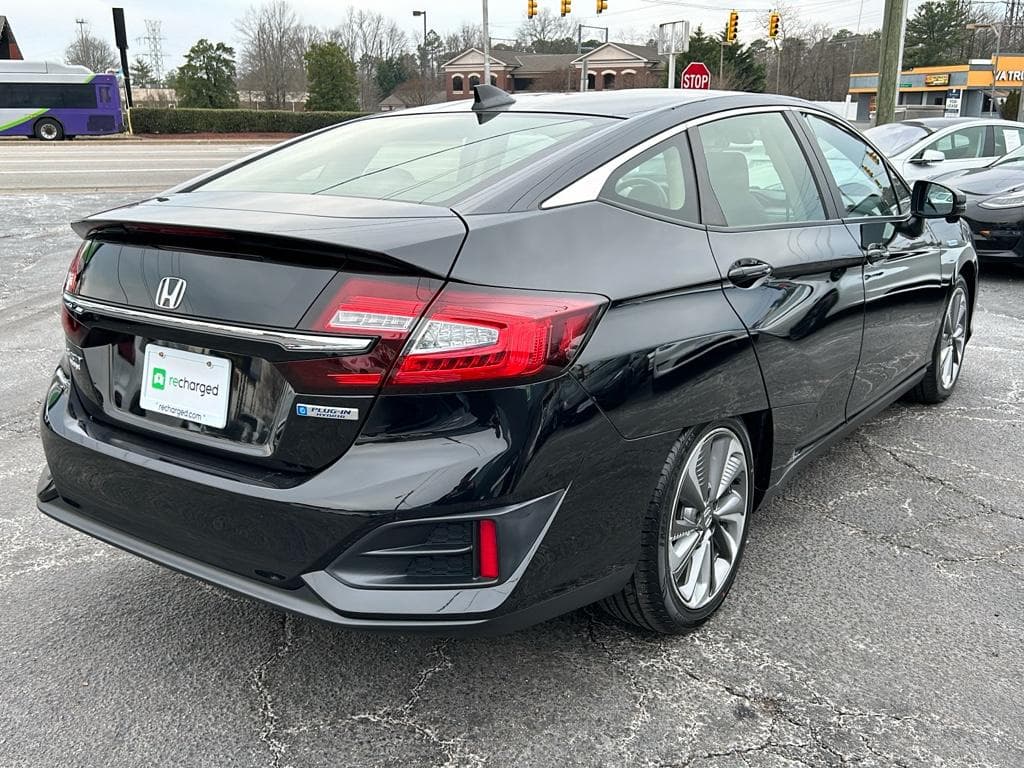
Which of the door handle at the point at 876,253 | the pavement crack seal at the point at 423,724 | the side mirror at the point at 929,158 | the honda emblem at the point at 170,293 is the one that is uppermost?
the honda emblem at the point at 170,293

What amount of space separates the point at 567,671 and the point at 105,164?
24177mm

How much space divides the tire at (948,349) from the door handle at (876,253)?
1.15m

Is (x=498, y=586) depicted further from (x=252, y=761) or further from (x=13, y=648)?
(x=13, y=648)

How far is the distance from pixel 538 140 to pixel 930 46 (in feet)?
335

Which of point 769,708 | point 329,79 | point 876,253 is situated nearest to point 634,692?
point 769,708

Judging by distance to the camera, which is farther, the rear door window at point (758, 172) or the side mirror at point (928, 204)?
the side mirror at point (928, 204)

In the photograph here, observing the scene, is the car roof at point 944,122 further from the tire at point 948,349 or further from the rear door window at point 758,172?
the rear door window at point 758,172

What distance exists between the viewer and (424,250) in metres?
2.02

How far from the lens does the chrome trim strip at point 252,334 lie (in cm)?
197

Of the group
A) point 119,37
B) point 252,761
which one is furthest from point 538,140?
point 119,37

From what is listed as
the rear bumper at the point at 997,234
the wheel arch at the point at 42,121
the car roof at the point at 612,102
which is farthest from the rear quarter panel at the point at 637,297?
the wheel arch at the point at 42,121

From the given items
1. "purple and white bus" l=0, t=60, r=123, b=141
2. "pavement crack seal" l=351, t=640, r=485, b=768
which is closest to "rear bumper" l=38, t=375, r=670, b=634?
"pavement crack seal" l=351, t=640, r=485, b=768

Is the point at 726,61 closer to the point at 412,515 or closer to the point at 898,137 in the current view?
the point at 898,137

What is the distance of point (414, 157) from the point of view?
2816 millimetres
